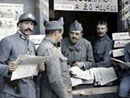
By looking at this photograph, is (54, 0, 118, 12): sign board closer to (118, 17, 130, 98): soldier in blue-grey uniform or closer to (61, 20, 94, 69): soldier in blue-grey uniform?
(61, 20, 94, 69): soldier in blue-grey uniform

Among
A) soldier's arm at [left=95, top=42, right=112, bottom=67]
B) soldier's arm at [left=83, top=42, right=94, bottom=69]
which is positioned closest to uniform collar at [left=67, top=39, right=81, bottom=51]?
soldier's arm at [left=83, top=42, right=94, bottom=69]

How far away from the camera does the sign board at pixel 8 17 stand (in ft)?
17.4

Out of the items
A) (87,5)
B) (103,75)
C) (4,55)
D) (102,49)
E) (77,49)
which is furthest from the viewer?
(87,5)

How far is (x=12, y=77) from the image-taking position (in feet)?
12.8

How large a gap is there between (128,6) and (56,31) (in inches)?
103

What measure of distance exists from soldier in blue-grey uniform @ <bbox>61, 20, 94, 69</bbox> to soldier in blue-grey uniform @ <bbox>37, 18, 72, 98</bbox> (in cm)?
136

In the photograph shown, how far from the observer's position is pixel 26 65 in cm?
401

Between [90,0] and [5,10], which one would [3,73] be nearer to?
[5,10]

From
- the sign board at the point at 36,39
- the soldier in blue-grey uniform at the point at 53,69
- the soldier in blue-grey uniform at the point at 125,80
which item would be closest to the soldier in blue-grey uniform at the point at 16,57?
the soldier in blue-grey uniform at the point at 53,69

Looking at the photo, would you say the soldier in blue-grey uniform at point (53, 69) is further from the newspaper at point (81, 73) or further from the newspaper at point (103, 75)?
the newspaper at point (103, 75)

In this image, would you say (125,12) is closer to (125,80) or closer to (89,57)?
(89,57)

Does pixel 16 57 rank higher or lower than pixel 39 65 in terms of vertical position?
higher

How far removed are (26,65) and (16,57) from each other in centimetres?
17

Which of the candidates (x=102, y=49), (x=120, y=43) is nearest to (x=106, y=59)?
(x=102, y=49)
